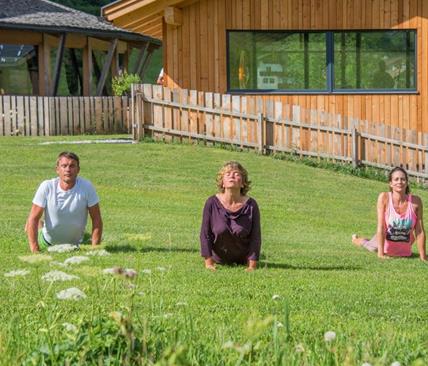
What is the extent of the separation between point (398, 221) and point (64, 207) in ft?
12.9

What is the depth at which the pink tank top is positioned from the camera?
12.8 m

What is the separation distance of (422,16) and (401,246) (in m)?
14.2

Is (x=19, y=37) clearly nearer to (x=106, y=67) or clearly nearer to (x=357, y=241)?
(x=106, y=67)

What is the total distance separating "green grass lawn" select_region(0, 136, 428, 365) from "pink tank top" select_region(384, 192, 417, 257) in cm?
24

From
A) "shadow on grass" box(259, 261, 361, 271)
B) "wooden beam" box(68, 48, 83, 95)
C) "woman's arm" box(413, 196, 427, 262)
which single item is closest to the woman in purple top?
"shadow on grass" box(259, 261, 361, 271)

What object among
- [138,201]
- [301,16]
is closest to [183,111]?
[301,16]

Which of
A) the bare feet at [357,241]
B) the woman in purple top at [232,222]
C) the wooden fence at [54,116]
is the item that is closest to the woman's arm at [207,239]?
the woman in purple top at [232,222]

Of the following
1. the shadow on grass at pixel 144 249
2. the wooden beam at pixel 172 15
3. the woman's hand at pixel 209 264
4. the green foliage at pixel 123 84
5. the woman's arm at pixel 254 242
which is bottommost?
the shadow on grass at pixel 144 249

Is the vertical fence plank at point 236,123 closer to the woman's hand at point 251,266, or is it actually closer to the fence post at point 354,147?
the fence post at point 354,147

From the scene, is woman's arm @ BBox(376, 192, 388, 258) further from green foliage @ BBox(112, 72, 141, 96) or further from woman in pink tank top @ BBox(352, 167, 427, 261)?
green foliage @ BBox(112, 72, 141, 96)

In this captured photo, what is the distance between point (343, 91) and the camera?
26500mm

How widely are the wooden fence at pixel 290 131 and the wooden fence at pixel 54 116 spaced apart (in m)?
5.69

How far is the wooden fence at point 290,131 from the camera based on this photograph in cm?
2489

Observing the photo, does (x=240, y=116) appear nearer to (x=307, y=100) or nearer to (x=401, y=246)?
(x=307, y=100)
